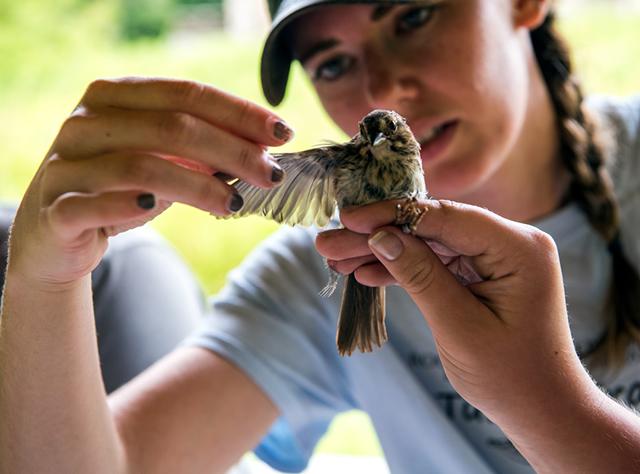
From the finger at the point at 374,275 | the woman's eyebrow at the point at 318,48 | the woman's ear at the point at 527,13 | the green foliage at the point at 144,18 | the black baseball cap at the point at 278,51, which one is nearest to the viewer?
the finger at the point at 374,275

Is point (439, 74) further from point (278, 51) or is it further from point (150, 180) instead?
point (150, 180)

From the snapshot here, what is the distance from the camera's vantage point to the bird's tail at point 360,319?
842 millimetres

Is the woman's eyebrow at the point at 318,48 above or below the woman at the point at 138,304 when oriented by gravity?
above

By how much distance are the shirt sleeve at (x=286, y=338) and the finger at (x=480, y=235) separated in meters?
0.58

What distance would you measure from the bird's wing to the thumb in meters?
0.13

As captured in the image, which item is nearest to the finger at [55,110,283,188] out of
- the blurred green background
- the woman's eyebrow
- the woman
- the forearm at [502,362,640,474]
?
the forearm at [502,362,640,474]

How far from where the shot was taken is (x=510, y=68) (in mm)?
1170

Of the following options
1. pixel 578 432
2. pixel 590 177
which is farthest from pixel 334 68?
pixel 578 432

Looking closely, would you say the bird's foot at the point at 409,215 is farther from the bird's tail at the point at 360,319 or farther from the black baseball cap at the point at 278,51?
the black baseball cap at the point at 278,51

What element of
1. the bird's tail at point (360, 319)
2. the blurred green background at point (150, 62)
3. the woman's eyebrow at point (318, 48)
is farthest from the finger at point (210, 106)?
the blurred green background at point (150, 62)

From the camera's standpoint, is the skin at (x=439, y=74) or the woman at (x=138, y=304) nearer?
the skin at (x=439, y=74)

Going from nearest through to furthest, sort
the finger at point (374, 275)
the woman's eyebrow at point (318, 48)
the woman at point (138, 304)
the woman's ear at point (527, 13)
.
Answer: the finger at point (374, 275), the woman's eyebrow at point (318, 48), the woman's ear at point (527, 13), the woman at point (138, 304)

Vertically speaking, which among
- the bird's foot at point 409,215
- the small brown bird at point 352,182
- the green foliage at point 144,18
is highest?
the green foliage at point 144,18

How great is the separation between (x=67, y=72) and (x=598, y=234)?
62.3 inches
